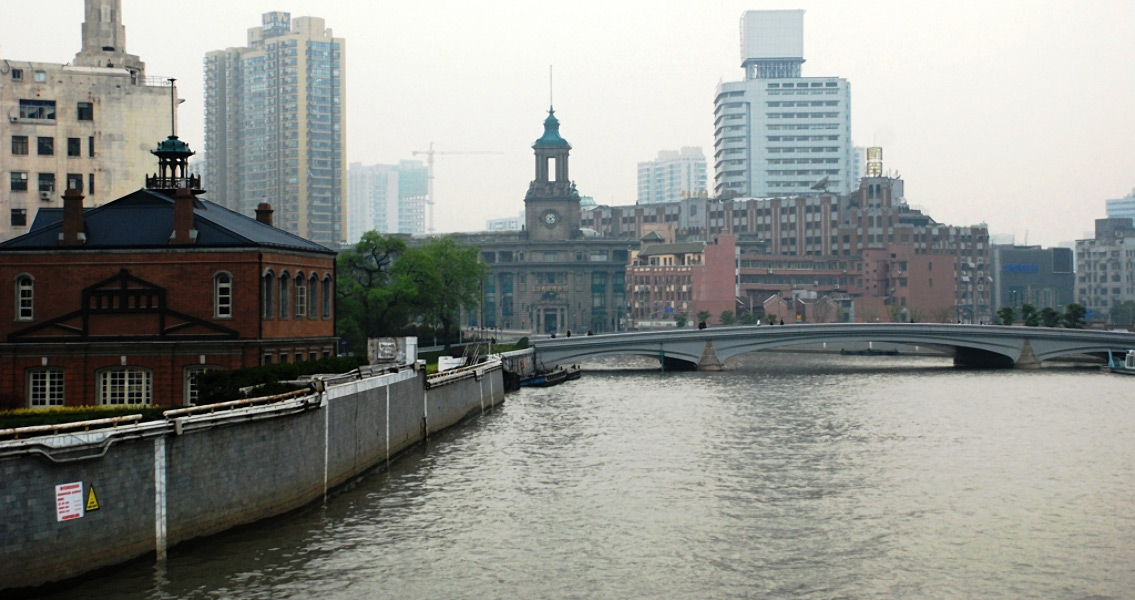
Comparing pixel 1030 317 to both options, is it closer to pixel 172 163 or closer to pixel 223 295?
pixel 172 163

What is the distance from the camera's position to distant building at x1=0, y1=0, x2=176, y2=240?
85.4 metres

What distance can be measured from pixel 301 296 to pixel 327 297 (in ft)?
11.5

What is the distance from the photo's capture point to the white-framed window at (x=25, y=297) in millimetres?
52406

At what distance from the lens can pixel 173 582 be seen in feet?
105

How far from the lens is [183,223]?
52.3 meters

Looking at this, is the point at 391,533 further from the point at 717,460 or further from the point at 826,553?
the point at 717,460

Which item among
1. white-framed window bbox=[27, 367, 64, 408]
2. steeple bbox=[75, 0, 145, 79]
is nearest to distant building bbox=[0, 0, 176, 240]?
steeple bbox=[75, 0, 145, 79]

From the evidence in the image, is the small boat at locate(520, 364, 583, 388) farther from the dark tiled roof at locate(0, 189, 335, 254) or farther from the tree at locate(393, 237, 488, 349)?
the dark tiled roof at locate(0, 189, 335, 254)

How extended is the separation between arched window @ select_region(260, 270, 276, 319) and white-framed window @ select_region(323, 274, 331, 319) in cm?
Result: 645

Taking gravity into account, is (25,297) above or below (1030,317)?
above

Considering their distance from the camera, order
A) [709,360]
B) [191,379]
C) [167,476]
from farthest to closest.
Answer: [709,360] < [191,379] < [167,476]

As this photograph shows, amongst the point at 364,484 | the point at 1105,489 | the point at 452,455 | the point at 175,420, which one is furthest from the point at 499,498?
the point at 1105,489

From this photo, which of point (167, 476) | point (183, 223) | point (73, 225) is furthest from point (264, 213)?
point (167, 476)

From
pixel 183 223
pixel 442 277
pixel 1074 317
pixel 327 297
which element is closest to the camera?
pixel 183 223
